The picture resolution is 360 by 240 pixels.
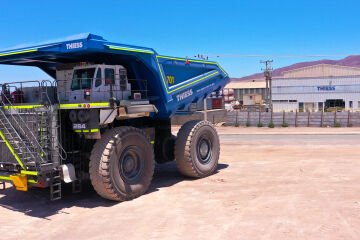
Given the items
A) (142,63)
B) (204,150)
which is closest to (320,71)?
(204,150)

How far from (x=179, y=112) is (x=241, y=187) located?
10.3ft

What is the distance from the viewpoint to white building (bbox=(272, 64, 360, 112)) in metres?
67.9

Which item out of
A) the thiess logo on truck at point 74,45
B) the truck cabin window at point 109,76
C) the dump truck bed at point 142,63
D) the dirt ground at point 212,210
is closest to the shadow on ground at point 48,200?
the dirt ground at point 212,210

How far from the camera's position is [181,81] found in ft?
37.8

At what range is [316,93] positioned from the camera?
69.9 metres

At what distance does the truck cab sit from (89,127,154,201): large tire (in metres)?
0.87

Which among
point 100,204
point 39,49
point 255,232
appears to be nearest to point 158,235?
point 255,232

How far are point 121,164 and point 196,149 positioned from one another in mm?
2984

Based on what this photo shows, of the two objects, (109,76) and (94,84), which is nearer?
(94,84)

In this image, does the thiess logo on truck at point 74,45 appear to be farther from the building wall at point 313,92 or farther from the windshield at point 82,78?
the building wall at point 313,92

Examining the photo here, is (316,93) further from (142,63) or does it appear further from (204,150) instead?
(142,63)

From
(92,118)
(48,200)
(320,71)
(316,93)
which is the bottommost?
(48,200)

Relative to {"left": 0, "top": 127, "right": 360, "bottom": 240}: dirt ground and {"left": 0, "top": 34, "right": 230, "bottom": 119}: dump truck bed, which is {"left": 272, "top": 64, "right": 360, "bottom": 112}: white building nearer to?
{"left": 0, "top": 34, "right": 230, "bottom": 119}: dump truck bed

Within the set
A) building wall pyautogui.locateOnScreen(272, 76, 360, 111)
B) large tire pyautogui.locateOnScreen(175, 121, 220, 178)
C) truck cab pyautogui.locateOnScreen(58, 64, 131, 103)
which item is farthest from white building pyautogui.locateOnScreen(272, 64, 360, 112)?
truck cab pyautogui.locateOnScreen(58, 64, 131, 103)
